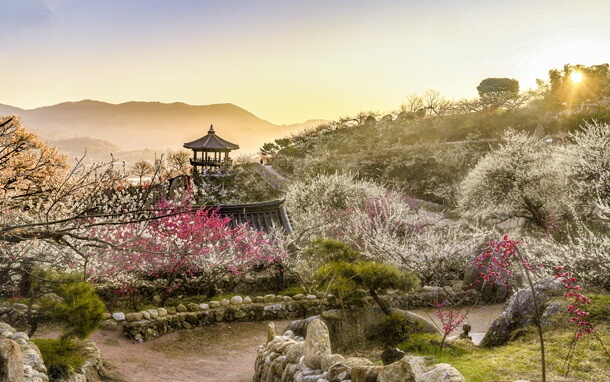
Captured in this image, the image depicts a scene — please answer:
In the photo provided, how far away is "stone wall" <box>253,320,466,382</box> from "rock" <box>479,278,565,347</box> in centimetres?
260

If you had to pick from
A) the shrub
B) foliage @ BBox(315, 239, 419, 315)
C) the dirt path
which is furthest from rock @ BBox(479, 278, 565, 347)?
the dirt path

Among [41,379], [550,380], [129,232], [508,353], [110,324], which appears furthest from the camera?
[129,232]

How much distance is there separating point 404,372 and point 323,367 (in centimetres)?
146

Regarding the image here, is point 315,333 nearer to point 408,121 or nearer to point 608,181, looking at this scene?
point 608,181

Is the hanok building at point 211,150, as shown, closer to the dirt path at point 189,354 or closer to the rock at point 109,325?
the dirt path at point 189,354

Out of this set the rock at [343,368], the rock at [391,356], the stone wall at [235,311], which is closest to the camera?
the rock at [343,368]

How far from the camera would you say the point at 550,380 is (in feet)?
17.1

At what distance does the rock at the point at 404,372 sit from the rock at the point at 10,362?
178 inches

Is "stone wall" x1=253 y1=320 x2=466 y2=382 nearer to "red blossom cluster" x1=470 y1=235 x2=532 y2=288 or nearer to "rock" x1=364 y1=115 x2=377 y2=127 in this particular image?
"red blossom cluster" x1=470 y1=235 x2=532 y2=288

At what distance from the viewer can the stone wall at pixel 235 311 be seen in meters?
10.8

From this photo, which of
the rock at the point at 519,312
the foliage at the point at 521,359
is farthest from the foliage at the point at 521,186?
the foliage at the point at 521,359

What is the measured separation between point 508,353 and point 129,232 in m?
11.1

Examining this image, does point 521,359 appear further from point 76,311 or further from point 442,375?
point 76,311

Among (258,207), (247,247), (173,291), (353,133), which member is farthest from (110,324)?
(353,133)
